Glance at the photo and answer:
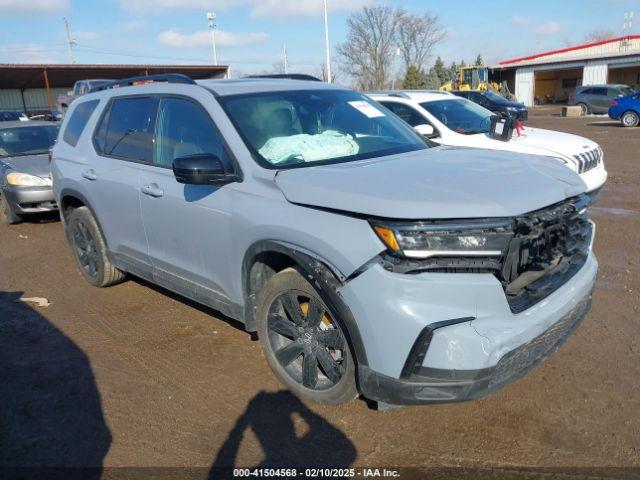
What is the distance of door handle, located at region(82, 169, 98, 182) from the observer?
4929 mm

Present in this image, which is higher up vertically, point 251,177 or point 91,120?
point 91,120

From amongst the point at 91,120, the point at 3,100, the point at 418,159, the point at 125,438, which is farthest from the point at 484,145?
the point at 3,100

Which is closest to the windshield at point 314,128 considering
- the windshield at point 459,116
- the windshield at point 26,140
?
the windshield at point 459,116

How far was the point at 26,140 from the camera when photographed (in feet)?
32.9

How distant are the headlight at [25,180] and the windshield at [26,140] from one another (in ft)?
Result: 3.91

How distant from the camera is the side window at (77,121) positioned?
17.4 ft

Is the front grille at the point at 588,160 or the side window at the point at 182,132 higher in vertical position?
the side window at the point at 182,132

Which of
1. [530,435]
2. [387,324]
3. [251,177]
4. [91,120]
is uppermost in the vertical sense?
[91,120]

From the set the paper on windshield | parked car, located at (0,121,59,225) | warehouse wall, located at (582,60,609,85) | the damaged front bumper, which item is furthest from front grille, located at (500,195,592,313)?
warehouse wall, located at (582,60,609,85)

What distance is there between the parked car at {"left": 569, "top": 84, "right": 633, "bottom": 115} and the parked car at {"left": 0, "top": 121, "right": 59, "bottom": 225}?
2975 centimetres

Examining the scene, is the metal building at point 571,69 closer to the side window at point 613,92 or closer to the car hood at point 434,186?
the side window at point 613,92

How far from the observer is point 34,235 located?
8.46 metres

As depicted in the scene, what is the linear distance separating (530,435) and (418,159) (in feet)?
5.70

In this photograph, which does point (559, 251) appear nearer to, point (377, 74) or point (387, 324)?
point (387, 324)
